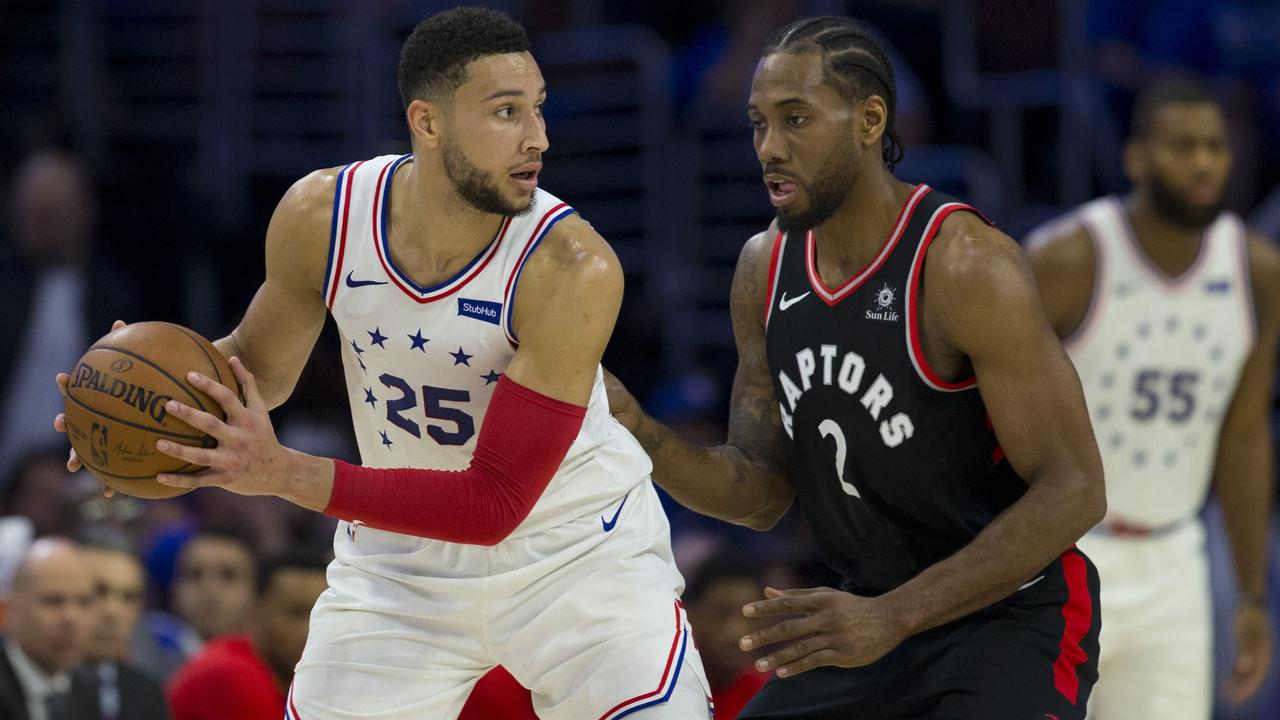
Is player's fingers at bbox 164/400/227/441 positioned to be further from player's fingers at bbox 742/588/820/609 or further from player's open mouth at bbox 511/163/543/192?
player's fingers at bbox 742/588/820/609

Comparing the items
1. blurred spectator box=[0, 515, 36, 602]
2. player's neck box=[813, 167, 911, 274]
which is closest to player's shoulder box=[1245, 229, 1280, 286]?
player's neck box=[813, 167, 911, 274]

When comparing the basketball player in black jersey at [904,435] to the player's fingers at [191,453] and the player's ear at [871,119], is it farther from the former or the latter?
the player's fingers at [191,453]

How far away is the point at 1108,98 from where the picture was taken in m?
9.49

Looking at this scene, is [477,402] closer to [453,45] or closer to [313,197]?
[313,197]

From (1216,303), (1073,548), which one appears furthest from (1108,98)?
(1073,548)

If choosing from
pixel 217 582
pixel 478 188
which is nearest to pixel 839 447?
pixel 478 188

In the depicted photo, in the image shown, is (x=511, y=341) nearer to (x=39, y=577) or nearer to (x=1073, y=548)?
(x=1073, y=548)

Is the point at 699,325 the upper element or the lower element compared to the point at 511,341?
lower

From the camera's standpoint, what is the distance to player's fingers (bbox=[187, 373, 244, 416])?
3.70 meters

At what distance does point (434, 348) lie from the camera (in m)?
4.14

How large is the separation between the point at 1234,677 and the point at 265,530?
14.1 ft

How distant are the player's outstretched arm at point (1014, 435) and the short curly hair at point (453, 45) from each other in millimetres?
1139

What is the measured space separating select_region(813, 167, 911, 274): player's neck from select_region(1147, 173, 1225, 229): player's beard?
7.26 ft

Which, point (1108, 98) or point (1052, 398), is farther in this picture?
point (1108, 98)
